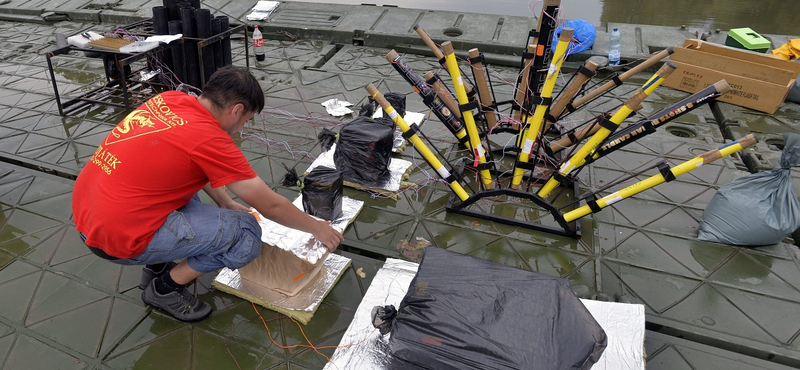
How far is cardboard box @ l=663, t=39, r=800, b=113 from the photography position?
515 cm

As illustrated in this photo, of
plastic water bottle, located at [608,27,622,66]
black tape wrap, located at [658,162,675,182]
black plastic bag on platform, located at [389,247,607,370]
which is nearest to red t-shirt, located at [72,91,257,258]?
black plastic bag on platform, located at [389,247,607,370]

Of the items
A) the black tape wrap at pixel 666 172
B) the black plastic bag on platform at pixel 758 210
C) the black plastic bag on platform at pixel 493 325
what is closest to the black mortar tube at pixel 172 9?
the black plastic bag on platform at pixel 493 325

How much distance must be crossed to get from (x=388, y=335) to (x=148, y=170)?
1506 millimetres

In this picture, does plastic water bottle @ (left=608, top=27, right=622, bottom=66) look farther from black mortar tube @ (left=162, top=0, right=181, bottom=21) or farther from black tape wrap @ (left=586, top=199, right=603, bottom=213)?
black mortar tube @ (left=162, top=0, right=181, bottom=21)

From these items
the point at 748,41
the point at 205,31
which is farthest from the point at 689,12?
the point at 205,31

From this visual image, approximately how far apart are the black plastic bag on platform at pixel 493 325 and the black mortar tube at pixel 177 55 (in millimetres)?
4532

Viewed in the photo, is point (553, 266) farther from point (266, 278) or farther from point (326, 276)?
point (266, 278)

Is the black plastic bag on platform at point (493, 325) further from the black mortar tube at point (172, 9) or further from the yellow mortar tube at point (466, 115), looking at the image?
the black mortar tube at point (172, 9)

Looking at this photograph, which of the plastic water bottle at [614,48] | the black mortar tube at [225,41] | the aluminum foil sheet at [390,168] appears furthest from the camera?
the plastic water bottle at [614,48]

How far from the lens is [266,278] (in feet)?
9.11

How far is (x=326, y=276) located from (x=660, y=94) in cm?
515

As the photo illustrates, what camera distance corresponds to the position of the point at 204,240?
238 cm

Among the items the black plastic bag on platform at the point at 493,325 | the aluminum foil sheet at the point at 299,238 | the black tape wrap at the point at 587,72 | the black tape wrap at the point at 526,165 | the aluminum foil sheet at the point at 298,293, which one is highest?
the black tape wrap at the point at 587,72

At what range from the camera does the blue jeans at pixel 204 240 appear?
7.59 ft
